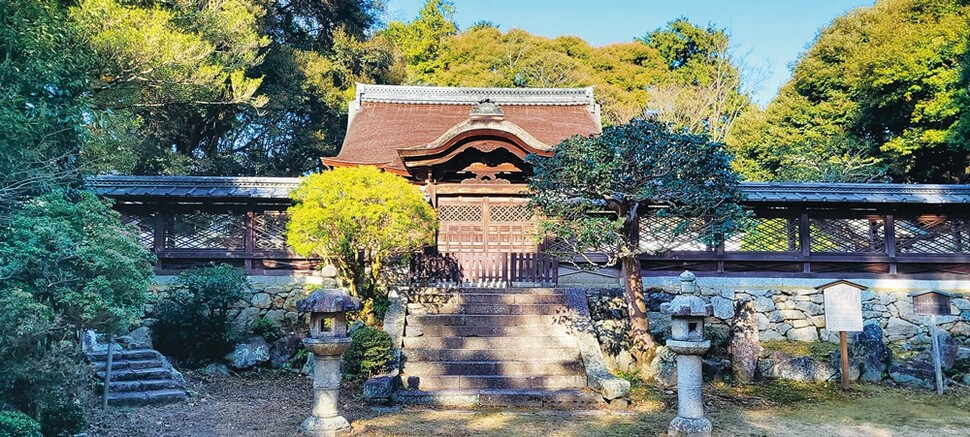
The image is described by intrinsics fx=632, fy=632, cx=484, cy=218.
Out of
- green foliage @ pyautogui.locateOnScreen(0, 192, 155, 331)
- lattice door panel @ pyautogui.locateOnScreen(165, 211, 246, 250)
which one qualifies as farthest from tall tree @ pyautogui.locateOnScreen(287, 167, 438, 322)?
green foliage @ pyautogui.locateOnScreen(0, 192, 155, 331)

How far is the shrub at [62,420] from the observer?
5.59m

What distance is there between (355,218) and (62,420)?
452 centimetres

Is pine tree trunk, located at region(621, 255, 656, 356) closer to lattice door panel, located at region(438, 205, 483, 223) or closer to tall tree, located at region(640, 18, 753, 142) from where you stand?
lattice door panel, located at region(438, 205, 483, 223)

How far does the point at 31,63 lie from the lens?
242 inches

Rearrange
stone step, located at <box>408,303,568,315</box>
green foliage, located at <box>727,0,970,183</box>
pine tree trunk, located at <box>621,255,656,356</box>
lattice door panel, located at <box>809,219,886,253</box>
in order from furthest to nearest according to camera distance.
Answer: green foliage, located at <box>727,0,970,183</box>, lattice door panel, located at <box>809,219,886,253</box>, stone step, located at <box>408,303,568,315</box>, pine tree trunk, located at <box>621,255,656,356</box>

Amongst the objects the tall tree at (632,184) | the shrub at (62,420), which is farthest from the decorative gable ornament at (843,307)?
the shrub at (62,420)

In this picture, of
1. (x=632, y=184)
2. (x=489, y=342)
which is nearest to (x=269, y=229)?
(x=489, y=342)

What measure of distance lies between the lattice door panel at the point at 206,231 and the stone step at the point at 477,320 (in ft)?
12.9

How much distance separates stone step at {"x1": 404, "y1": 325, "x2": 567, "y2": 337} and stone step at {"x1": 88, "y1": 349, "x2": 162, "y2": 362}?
363cm

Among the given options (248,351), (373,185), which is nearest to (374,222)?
(373,185)

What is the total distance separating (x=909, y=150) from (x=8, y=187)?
20.8m

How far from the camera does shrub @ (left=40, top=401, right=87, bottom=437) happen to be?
5.59 m

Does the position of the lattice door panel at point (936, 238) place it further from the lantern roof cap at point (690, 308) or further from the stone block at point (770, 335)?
the lantern roof cap at point (690, 308)

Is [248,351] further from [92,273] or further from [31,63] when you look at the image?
[31,63]
